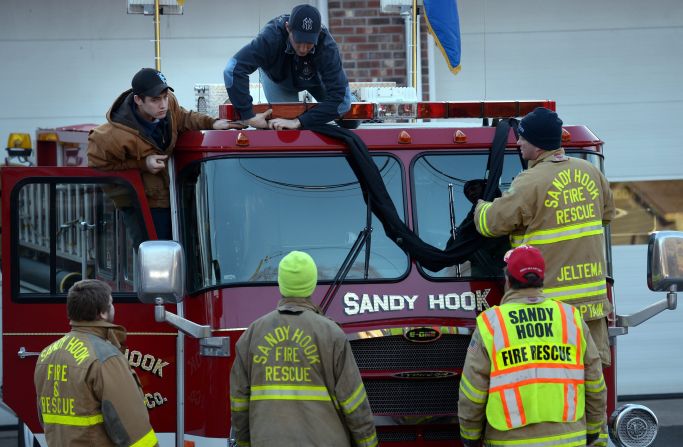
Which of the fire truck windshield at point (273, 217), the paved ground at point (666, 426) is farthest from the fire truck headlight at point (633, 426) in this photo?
the paved ground at point (666, 426)

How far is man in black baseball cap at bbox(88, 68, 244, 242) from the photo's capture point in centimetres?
587

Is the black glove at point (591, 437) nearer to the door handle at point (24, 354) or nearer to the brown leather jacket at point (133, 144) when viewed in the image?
the brown leather jacket at point (133, 144)

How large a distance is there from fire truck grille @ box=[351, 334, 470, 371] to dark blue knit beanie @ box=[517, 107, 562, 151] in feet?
3.25

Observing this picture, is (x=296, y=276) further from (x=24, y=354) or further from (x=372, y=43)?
(x=372, y=43)

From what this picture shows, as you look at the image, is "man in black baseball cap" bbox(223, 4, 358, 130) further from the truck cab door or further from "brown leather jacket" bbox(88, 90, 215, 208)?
the truck cab door

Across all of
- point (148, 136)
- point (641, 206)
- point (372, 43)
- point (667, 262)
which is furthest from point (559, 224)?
point (641, 206)

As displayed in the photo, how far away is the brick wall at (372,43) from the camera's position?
33.7ft

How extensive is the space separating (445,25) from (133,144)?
253 centimetres

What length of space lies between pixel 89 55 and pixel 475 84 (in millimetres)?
3355

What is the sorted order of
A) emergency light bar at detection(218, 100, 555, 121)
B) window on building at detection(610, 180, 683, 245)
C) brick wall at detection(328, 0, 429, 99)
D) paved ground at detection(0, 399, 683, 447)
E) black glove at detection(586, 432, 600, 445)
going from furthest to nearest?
window on building at detection(610, 180, 683, 245), brick wall at detection(328, 0, 429, 99), paved ground at detection(0, 399, 683, 447), emergency light bar at detection(218, 100, 555, 121), black glove at detection(586, 432, 600, 445)

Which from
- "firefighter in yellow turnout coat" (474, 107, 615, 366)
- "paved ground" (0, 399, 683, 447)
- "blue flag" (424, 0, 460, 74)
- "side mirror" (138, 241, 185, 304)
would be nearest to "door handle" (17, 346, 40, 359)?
"side mirror" (138, 241, 185, 304)

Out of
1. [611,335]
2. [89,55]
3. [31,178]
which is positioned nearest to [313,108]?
[31,178]

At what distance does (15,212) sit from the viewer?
19.6 ft

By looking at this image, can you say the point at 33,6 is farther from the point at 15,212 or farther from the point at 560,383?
the point at 560,383
